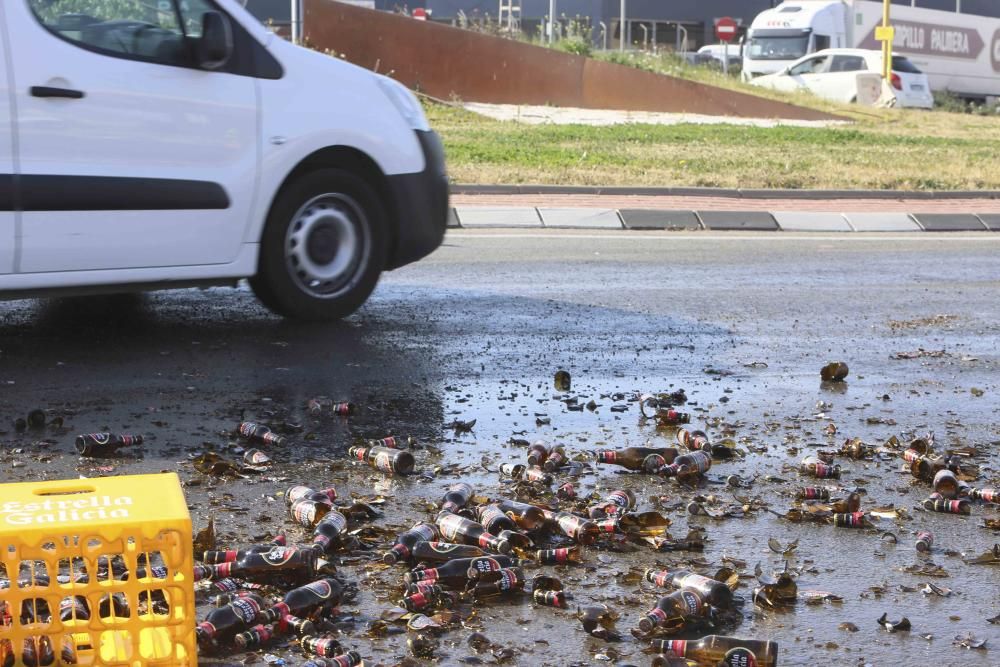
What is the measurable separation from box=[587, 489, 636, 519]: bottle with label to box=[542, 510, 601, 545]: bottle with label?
101 mm

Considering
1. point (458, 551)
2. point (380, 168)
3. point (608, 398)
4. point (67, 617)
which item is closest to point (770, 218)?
point (380, 168)

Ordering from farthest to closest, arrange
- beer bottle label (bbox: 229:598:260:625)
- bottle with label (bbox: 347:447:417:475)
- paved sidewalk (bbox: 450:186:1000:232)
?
paved sidewalk (bbox: 450:186:1000:232), bottle with label (bbox: 347:447:417:475), beer bottle label (bbox: 229:598:260:625)

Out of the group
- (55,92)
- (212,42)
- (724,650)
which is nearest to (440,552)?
(724,650)

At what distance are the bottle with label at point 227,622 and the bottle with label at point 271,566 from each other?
297 mm

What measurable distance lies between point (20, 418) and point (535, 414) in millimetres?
2084

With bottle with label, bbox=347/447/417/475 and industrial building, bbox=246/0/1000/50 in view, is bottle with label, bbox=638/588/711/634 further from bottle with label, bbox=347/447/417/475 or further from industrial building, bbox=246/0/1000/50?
industrial building, bbox=246/0/1000/50

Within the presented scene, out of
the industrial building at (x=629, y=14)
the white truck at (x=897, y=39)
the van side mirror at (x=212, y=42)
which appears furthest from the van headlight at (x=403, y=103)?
the industrial building at (x=629, y=14)

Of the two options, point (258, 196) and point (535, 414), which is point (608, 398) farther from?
point (258, 196)

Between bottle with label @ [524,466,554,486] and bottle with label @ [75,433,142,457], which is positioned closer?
bottle with label @ [524,466,554,486]

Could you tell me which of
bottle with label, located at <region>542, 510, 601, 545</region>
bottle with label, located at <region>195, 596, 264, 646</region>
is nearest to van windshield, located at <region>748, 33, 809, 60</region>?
bottle with label, located at <region>542, 510, 601, 545</region>

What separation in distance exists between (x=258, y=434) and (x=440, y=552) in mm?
1576

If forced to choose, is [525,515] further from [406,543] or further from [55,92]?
[55,92]

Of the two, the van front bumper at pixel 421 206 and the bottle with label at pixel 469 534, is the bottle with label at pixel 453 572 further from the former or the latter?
the van front bumper at pixel 421 206

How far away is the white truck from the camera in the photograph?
41.6m
